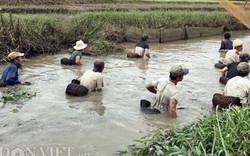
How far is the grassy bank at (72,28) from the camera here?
1193 centimetres

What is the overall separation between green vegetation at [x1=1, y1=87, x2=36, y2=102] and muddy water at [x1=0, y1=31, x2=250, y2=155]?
19 centimetres

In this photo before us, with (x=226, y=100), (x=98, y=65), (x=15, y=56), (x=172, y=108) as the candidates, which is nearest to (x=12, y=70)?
(x=15, y=56)

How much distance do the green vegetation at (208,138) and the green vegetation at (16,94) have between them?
361 cm

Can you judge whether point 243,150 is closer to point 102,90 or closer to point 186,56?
point 102,90

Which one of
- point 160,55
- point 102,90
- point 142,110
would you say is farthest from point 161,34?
point 142,110

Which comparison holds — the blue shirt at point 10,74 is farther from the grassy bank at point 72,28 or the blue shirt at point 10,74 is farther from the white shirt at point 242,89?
the white shirt at point 242,89

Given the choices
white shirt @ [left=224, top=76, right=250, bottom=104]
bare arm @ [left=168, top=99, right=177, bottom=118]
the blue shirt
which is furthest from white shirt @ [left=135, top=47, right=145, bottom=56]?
bare arm @ [left=168, top=99, right=177, bottom=118]

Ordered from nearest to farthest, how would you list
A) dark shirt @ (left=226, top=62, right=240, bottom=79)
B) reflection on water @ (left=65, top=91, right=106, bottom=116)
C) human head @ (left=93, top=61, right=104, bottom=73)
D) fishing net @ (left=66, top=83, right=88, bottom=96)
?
reflection on water @ (left=65, top=91, right=106, bottom=116) < fishing net @ (left=66, top=83, right=88, bottom=96) < human head @ (left=93, top=61, right=104, bottom=73) < dark shirt @ (left=226, top=62, right=240, bottom=79)

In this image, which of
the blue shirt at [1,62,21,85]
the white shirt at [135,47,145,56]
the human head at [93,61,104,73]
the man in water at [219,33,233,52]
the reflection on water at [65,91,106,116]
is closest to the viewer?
the reflection on water at [65,91,106,116]

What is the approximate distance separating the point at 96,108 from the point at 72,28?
6940 mm

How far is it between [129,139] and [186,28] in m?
13.5

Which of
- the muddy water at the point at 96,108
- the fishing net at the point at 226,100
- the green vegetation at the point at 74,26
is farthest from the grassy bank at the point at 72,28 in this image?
the fishing net at the point at 226,100

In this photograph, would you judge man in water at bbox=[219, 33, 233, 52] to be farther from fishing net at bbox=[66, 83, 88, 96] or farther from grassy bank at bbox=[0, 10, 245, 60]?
fishing net at bbox=[66, 83, 88, 96]

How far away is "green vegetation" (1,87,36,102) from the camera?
25.4 feet
